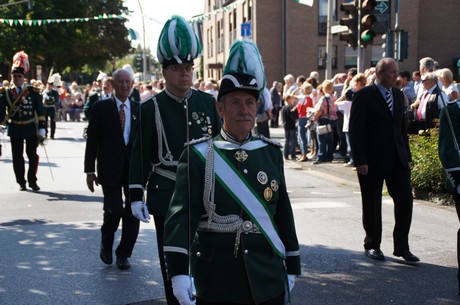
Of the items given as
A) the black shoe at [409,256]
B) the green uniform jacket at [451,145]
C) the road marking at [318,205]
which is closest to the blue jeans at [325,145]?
the road marking at [318,205]

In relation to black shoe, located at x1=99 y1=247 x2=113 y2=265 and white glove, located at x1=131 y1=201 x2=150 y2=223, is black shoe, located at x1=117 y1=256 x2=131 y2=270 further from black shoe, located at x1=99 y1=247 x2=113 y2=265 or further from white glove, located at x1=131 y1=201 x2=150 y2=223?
white glove, located at x1=131 y1=201 x2=150 y2=223

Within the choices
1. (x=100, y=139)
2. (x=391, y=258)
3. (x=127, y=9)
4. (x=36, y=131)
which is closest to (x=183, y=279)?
(x=100, y=139)

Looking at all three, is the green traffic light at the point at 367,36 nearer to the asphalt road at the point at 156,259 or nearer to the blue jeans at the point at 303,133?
the blue jeans at the point at 303,133

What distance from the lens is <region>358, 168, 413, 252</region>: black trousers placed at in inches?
257

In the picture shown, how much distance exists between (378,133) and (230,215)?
12.6 feet

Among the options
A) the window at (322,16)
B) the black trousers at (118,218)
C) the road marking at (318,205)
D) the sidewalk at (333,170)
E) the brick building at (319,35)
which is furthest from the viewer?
the window at (322,16)

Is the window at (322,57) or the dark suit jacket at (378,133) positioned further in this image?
the window at (322,57)

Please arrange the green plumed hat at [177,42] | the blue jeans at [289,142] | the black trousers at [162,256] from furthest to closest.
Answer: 1. the blue jeans at [289,142]
2. the green plumed hat at [177,42]
3. the black trousers at [162,256]

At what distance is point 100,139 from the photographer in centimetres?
649

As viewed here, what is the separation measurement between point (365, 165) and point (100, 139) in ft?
8.76

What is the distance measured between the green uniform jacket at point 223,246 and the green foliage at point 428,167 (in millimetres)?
7318

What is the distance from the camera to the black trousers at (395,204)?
21.4 ft

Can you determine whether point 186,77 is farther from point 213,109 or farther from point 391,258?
point 391,258

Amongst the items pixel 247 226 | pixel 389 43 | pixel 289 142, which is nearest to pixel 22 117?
pixel 289 142
